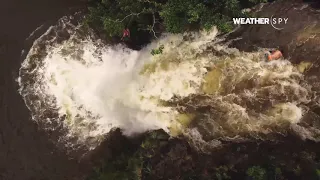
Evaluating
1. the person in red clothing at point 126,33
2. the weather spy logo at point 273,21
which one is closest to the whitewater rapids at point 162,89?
the person in red clothing at point 126,33

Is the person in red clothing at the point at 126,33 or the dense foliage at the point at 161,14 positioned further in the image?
the person in red clothing at the point at 126,33

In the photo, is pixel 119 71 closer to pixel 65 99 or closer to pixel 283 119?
pixel 65 99

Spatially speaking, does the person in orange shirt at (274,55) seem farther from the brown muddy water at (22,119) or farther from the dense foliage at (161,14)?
the brown muddy water at (22,119)

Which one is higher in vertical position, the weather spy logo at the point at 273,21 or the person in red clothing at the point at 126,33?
the weather spy logo at the point at 273,21

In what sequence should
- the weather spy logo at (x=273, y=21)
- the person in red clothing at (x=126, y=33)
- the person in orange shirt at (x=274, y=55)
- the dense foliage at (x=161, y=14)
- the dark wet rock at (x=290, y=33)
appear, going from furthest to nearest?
the person in red clothing at (x=126, y=33), the weather spy logo at (x=273, y=21), the dark wet rock at (x=290, y=33), the person in orange shirt at (x=274, y=55), the dense foliage at (x=161, y=14)

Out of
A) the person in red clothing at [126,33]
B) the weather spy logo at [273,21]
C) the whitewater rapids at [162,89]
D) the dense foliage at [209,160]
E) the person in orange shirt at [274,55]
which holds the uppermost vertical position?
the weather spy logo at [273,21]

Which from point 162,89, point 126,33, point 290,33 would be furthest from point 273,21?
point 126,33

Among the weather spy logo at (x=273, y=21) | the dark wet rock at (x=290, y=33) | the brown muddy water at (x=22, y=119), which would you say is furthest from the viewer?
the brown muddy water at (x=22, y=119)

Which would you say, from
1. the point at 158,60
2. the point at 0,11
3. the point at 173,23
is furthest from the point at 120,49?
the point at 0,11
